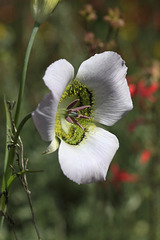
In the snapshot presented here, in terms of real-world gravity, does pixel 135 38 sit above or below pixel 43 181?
above

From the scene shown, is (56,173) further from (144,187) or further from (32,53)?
(32,53)

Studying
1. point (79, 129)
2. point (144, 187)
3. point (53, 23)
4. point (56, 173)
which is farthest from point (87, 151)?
point (53, 23)

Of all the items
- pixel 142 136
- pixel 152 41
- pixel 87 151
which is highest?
pixel 87 151

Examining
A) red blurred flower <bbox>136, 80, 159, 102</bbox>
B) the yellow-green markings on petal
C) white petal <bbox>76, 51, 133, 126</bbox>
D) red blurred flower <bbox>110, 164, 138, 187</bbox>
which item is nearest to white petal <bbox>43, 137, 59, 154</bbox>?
the yellow-green markings on petal

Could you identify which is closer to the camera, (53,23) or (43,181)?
(43,181)

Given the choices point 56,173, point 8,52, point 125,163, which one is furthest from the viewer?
point 8,52

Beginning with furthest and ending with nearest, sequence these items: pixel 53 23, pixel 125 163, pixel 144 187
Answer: pixel 53 23 → pixel 125 163 → pixel 144 187

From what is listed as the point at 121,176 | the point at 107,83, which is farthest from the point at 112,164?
the point at 107,83

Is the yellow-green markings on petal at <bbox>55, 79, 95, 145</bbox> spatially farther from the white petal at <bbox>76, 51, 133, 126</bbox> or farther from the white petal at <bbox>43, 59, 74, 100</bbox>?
the white petal at <bbox>43, 59, 74, 100</bbox>
